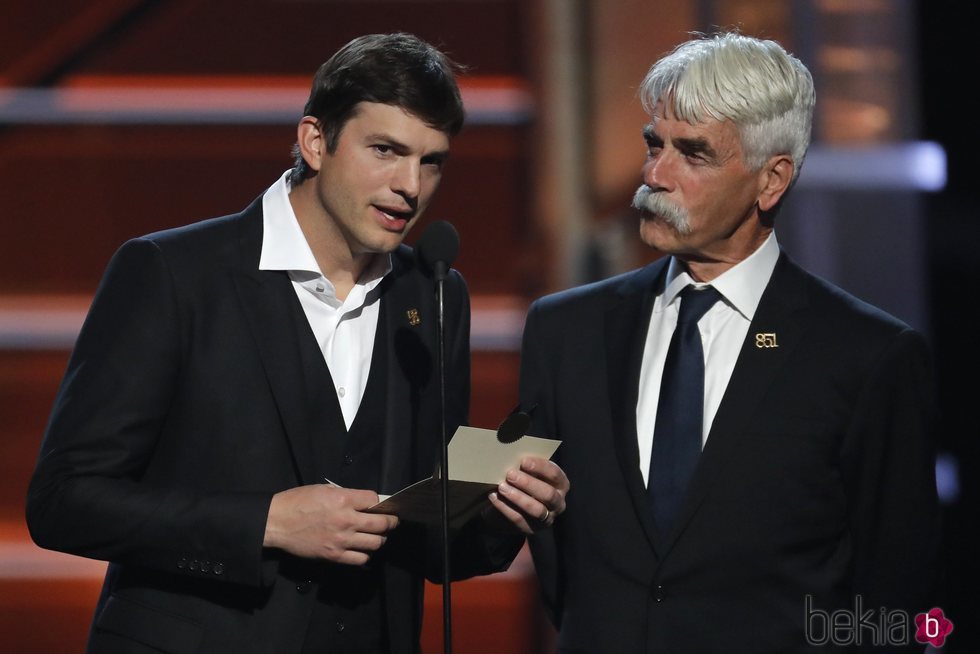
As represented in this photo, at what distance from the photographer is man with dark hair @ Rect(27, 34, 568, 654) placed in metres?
1.83

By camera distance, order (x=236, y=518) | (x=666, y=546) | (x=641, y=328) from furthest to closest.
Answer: (x=641, y=328), (x=666, y=546), (x=236, y=518)

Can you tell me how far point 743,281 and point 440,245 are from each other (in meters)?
0.57

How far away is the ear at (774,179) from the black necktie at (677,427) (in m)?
0.27

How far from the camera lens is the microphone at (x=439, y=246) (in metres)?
1.86

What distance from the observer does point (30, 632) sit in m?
4.51

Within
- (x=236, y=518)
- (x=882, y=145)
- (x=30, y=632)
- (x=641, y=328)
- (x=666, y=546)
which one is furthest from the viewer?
(x=30, y=632)

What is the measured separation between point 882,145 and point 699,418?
1.58 meters

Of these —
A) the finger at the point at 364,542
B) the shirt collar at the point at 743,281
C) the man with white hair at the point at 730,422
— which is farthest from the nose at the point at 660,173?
the finger at the point at 364,542

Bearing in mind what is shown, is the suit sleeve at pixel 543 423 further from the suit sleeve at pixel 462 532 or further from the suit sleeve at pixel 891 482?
the suit sleeve at pixel 891 482

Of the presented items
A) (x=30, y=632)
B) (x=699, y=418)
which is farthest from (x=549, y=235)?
(x=699, y=418)

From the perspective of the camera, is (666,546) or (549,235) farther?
(549,235)

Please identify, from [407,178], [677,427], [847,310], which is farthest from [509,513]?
[847,310]

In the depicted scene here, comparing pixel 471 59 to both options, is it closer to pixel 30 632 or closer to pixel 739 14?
pixel 739 14

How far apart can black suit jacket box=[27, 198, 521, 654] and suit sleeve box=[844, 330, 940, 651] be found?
71 centimetres
